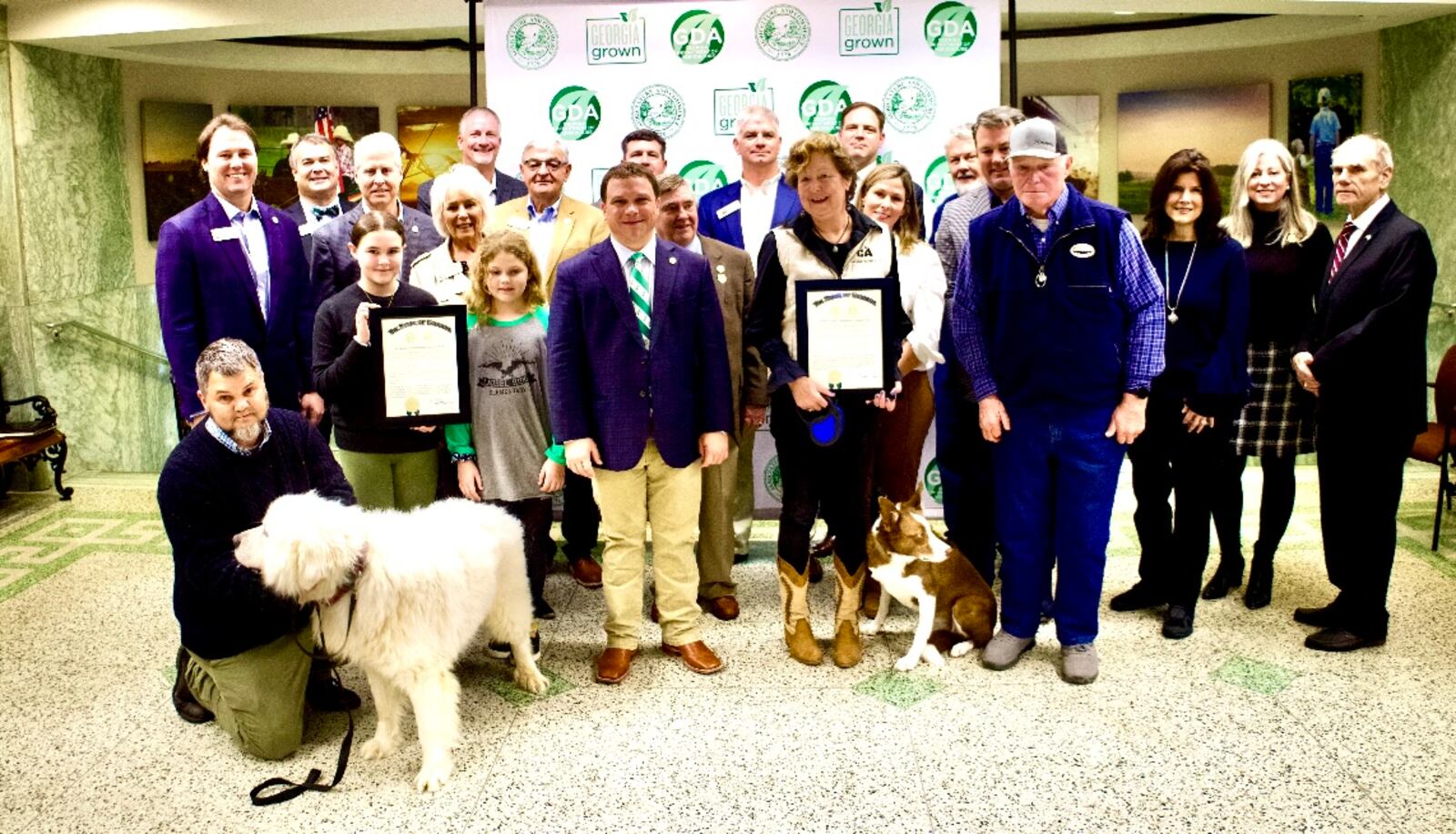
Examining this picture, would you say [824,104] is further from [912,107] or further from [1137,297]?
[1137,297]

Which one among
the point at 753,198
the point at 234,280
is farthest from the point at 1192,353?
the point at 234,280

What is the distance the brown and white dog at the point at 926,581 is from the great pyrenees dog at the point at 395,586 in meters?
1.24

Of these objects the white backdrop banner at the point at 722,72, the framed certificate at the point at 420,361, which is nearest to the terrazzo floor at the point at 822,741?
the framed certificate at the point at 420,361

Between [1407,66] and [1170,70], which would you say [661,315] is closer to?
[1407,66]

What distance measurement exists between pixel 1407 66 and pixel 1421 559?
12.9ft

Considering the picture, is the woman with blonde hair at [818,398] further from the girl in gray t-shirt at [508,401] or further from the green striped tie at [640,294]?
the girl in gray t-shirt at [508,401]

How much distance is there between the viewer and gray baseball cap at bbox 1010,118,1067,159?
131 inches

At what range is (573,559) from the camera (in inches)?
189

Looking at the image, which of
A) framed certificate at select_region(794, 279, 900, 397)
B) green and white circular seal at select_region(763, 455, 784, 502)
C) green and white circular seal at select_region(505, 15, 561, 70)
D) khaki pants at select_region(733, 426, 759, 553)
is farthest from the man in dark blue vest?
green and white circular seal at select_region(505, 15, 561, 70)

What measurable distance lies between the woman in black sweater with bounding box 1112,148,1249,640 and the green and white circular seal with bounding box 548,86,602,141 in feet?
8.87

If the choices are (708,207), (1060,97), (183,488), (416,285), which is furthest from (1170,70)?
(183,488)

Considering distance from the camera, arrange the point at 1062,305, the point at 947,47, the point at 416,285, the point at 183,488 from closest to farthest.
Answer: the point at 183,488 → the point at 1062,305 → the point at 416,285 → the point at 947,47

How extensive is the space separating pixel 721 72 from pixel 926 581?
9.42 ft

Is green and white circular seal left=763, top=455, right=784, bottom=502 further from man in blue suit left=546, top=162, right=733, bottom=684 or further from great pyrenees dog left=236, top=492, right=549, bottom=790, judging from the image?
great pyrenees dog left=236, top=492, right=549, bottom=790
